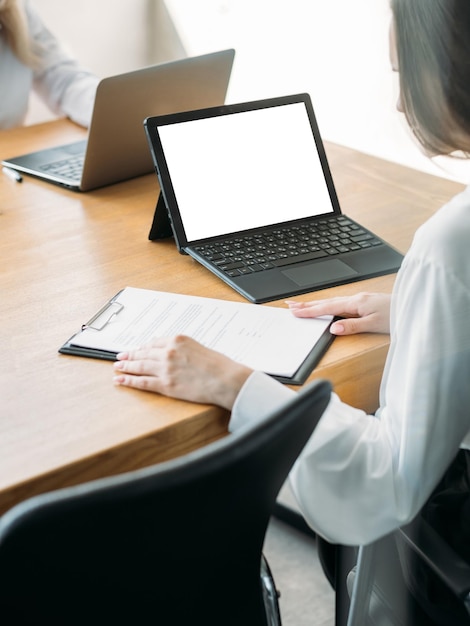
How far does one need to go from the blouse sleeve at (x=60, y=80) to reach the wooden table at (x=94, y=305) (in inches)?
7.6

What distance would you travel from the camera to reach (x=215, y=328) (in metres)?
1.14

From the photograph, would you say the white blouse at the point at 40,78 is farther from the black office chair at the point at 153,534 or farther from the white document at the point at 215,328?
the black office chair at the point at 153,534

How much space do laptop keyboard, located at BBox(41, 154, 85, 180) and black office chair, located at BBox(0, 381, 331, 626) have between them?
110cm

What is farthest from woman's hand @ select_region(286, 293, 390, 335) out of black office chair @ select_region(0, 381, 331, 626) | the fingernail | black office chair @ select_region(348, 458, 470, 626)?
black office chair @ select_region(0, 381, 331, 626)

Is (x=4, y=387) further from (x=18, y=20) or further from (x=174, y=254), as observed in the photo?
(x=18, y=20)

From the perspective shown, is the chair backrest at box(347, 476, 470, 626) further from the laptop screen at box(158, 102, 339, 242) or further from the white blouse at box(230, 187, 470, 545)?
the laptop screen at box(158, 102, 339, 242)

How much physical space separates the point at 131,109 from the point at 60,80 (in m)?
0.80

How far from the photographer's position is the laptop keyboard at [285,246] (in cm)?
132

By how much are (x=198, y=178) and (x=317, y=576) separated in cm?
96

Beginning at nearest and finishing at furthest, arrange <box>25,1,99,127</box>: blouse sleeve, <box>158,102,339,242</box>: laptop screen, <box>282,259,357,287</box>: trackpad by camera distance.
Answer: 1. <box>282,259,357,287</box>: trackpad
2. <box>158,102,339,242</box>: laptop screen
3. <box>25,1,99,127</box>: blouse sleeve

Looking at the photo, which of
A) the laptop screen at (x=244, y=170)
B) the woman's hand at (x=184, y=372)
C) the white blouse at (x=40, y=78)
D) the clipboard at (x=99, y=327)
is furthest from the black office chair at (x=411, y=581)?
the white blouse at (x=40, y=78)

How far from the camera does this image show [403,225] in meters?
→ 1.47

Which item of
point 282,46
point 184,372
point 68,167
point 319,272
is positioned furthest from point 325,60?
point 184,372

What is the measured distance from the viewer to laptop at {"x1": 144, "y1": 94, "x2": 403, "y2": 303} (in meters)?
1.32
